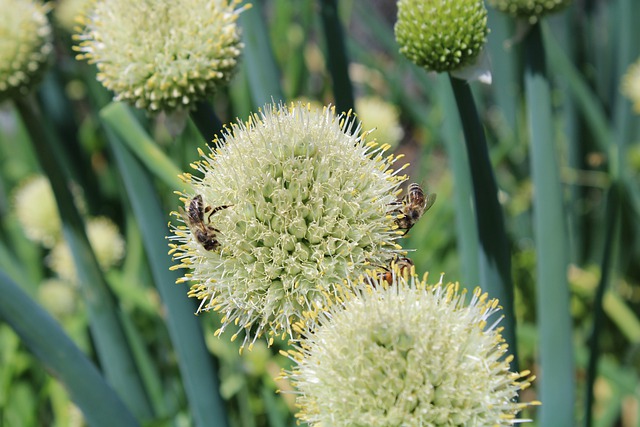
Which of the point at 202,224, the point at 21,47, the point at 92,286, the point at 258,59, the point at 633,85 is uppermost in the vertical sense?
the point at 633,85

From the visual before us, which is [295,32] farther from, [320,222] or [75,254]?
[320,222]

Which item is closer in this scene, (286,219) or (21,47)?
(286,219)

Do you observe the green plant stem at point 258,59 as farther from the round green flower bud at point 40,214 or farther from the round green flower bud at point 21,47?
the round green flower bud at point 40,214

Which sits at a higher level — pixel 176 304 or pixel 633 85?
pixel 633 85

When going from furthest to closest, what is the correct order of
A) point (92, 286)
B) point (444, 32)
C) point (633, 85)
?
1. point (633, 85)
2. point (92, 286)
3. point (444, 32)

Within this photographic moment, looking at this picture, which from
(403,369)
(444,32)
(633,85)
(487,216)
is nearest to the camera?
(403,369)

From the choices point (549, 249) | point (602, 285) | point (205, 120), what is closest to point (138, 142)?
point (205, 120)

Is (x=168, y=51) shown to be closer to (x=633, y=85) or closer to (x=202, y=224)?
(x=202, y=224)
